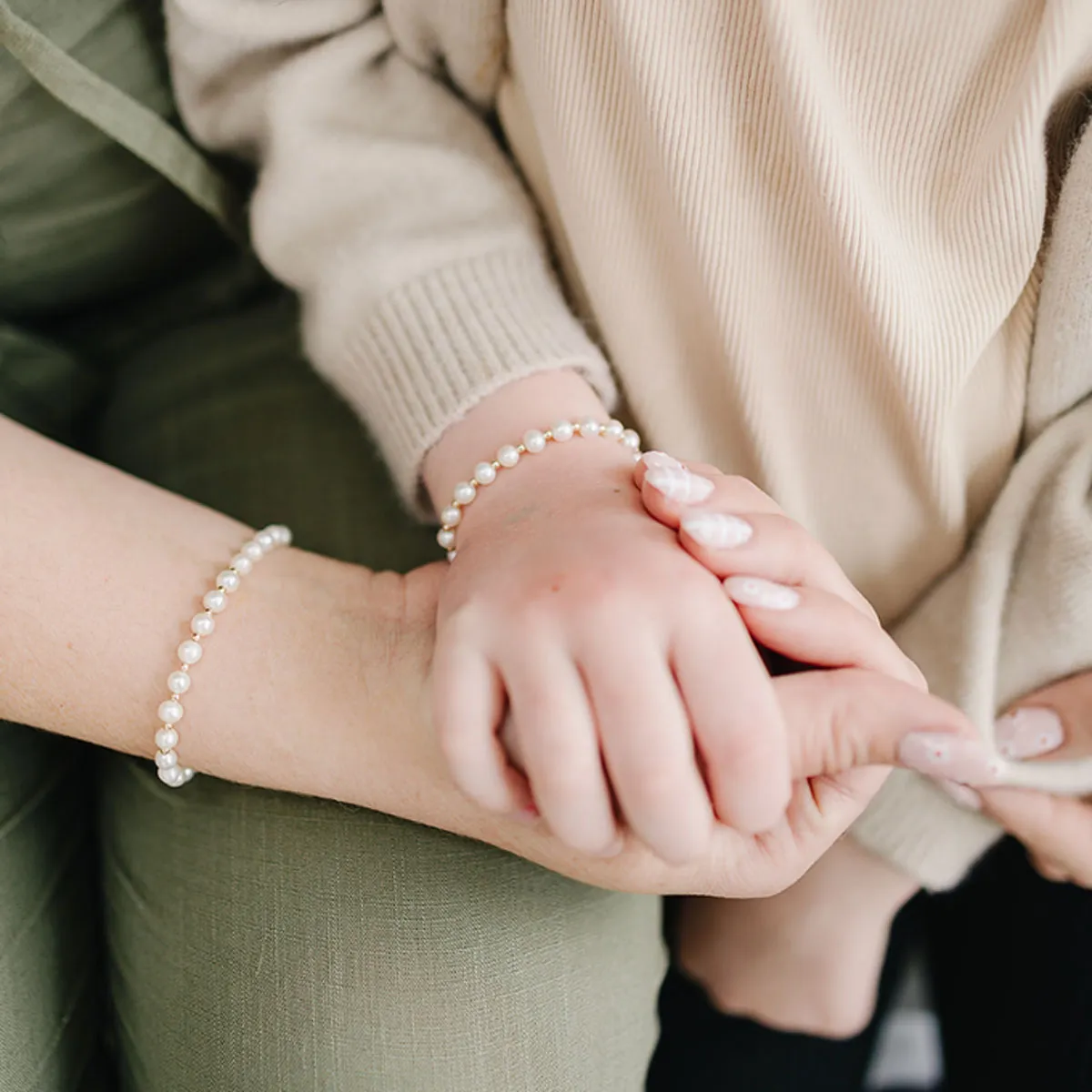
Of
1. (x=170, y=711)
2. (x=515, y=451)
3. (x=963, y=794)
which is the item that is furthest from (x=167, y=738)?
(x=963, y=794)

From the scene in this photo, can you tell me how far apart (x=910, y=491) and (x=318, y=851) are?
39 cm

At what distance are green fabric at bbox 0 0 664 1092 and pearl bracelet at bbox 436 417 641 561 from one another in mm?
149

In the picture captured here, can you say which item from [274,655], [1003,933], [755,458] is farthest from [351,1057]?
[1003,933]

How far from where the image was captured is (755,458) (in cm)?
56

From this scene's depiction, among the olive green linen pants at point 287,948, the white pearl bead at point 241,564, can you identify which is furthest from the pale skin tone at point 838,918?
the white pearl bead at point 241,564

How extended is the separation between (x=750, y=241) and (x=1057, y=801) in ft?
1.26

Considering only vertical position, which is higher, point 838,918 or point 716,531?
point 716,531

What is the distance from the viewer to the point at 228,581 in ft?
1.64

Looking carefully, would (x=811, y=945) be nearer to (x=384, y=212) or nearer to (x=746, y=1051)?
(x=746, y=1051)

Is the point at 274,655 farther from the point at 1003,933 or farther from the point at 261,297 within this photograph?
the point at 1003,933

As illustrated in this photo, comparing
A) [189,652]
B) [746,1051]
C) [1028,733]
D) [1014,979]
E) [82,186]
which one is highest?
[82,186]

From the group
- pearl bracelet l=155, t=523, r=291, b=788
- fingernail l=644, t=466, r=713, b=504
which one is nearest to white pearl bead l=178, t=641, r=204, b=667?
pearl bracelet l=155, t=523, r=291, b=788

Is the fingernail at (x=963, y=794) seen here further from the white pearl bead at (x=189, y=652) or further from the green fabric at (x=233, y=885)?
the white pearl bead at (x=189, y=652)

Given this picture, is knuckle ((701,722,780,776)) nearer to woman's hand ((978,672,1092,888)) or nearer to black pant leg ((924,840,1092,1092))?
woman's hand ((978,672,1092,888))
